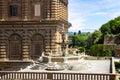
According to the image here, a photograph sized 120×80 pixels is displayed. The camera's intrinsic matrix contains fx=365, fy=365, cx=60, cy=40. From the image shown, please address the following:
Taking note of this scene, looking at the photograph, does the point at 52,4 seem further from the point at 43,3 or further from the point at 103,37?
the point at 103,37

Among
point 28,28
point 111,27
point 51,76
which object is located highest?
point 111,27

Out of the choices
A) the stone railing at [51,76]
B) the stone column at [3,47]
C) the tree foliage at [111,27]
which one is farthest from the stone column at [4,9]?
the tree foliage at [111,27]

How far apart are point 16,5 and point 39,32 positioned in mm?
4876

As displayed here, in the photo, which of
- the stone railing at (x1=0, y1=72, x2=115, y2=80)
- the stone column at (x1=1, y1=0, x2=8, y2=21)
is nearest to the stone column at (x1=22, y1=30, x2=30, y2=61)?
the stone column at (x1=1, y1=0, x2=8, y2=21)

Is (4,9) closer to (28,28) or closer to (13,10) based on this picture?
(13,10)

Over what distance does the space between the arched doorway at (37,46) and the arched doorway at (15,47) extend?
176 centimetres

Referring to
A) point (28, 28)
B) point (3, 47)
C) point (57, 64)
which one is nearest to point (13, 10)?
point (28, 28)

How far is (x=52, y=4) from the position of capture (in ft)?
152

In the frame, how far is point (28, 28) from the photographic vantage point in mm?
46938

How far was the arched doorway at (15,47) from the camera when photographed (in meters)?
47.7

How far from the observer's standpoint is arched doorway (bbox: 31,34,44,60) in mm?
47062

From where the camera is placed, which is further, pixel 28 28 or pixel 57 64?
pixel 28 28

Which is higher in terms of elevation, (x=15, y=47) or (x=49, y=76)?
(x=15, y=47)

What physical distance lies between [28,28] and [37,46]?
103 inches
